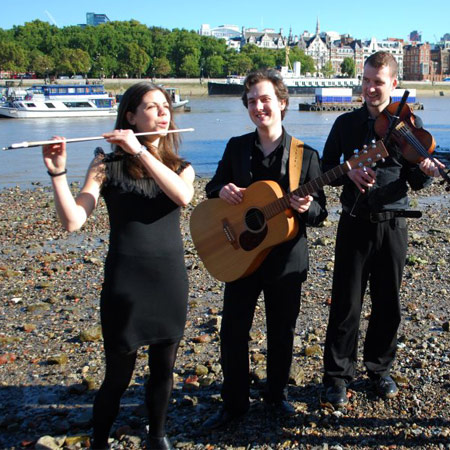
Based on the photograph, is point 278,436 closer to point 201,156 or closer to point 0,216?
point 0,216

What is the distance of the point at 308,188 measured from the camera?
11.8ft

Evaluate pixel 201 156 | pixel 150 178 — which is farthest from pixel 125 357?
pixel 201 156

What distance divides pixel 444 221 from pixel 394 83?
7.40 m

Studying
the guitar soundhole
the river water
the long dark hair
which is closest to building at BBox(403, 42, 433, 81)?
the river water

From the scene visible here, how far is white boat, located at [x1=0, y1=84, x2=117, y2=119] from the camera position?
186 feet

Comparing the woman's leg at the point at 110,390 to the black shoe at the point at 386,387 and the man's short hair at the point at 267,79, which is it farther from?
the black shoe at the point at 386,387

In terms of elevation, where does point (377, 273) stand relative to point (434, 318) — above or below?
above

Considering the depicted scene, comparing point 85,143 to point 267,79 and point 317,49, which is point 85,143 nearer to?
point 267,79

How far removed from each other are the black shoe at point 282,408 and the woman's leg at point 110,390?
1123 millimetres

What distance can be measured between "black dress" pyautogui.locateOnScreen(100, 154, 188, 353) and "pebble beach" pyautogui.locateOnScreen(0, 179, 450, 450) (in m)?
0.89

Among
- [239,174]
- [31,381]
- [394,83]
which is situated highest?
[394,83]

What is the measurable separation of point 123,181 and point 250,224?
901 mm

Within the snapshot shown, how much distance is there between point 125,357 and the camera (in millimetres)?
3242

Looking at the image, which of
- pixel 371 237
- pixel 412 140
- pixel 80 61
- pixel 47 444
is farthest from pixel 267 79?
pixel 80 61
